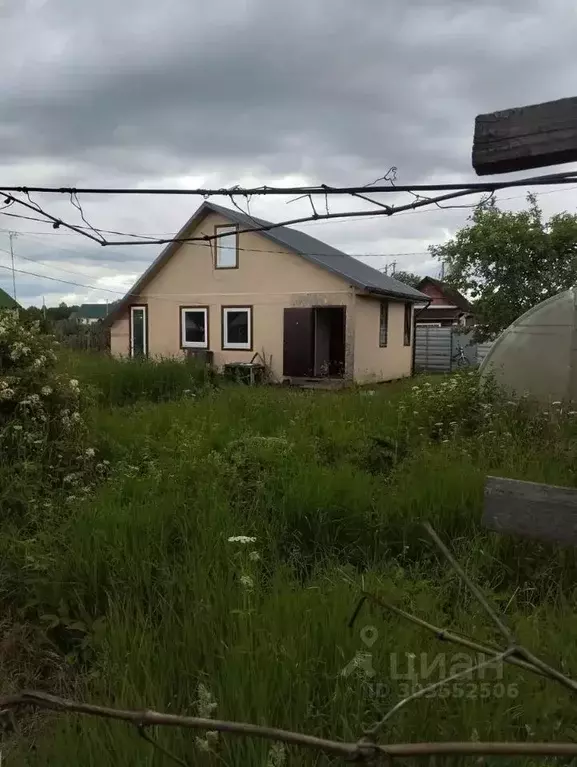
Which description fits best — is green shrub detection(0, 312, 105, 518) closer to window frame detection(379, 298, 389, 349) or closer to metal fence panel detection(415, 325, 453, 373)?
window frame detection(379, 298, 389, 349)

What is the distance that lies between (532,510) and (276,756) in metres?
1.20

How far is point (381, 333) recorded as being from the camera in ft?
63.1

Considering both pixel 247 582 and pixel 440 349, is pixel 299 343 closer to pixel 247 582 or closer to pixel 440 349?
pixel 440 349

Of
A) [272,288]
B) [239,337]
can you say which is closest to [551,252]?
[272,288]

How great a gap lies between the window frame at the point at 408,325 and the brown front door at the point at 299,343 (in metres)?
5.41

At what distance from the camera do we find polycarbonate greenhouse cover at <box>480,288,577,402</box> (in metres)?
7.82

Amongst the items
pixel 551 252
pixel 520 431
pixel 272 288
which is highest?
pixel 551 252

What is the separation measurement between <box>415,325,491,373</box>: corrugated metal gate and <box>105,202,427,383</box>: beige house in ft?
26.0

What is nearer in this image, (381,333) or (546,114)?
(546,114)

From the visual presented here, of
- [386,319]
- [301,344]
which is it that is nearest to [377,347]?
[386,319]

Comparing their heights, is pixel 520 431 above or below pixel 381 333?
below

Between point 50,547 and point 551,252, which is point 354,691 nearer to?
point 50,547

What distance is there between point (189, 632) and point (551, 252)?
19.1 m

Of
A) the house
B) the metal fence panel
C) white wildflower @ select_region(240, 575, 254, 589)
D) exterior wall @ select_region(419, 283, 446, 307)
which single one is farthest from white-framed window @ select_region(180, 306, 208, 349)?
exterior wall @ select_region(419, 283, 446, 307)
